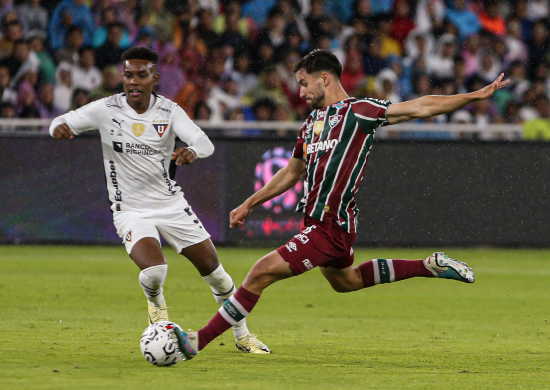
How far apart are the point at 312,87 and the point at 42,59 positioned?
9.95 m

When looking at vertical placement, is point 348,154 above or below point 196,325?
above

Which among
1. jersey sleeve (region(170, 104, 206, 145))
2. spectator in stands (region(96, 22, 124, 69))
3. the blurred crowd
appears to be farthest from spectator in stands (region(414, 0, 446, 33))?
jersey sleeve (region(170, 104, 206, 145))

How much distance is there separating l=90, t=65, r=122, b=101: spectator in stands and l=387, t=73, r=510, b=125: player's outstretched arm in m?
9.41

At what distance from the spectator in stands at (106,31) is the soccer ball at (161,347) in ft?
35.0

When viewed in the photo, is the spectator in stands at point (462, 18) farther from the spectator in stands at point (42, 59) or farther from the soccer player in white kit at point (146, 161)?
the soccer player in white kit at point (146, 161)

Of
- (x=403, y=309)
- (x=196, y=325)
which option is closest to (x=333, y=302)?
(x=403, y=309)

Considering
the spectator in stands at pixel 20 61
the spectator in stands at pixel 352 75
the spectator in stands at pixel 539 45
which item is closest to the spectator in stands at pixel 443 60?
the spectator in stands at pixel 352 75

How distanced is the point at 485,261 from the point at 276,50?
5.63m

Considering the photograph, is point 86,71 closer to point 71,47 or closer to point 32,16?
point 71,47

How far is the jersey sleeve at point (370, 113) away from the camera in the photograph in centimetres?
616

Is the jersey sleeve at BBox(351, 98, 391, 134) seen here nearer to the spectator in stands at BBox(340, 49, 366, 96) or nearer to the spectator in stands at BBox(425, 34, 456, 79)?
the spectator in stands at BBox(340, 49, 366, 96)

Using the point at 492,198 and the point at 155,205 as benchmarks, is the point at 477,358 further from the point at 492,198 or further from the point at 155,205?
the point at 492,198

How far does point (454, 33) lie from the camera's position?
18.2 metres

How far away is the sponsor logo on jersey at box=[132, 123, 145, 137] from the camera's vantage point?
6934mm
